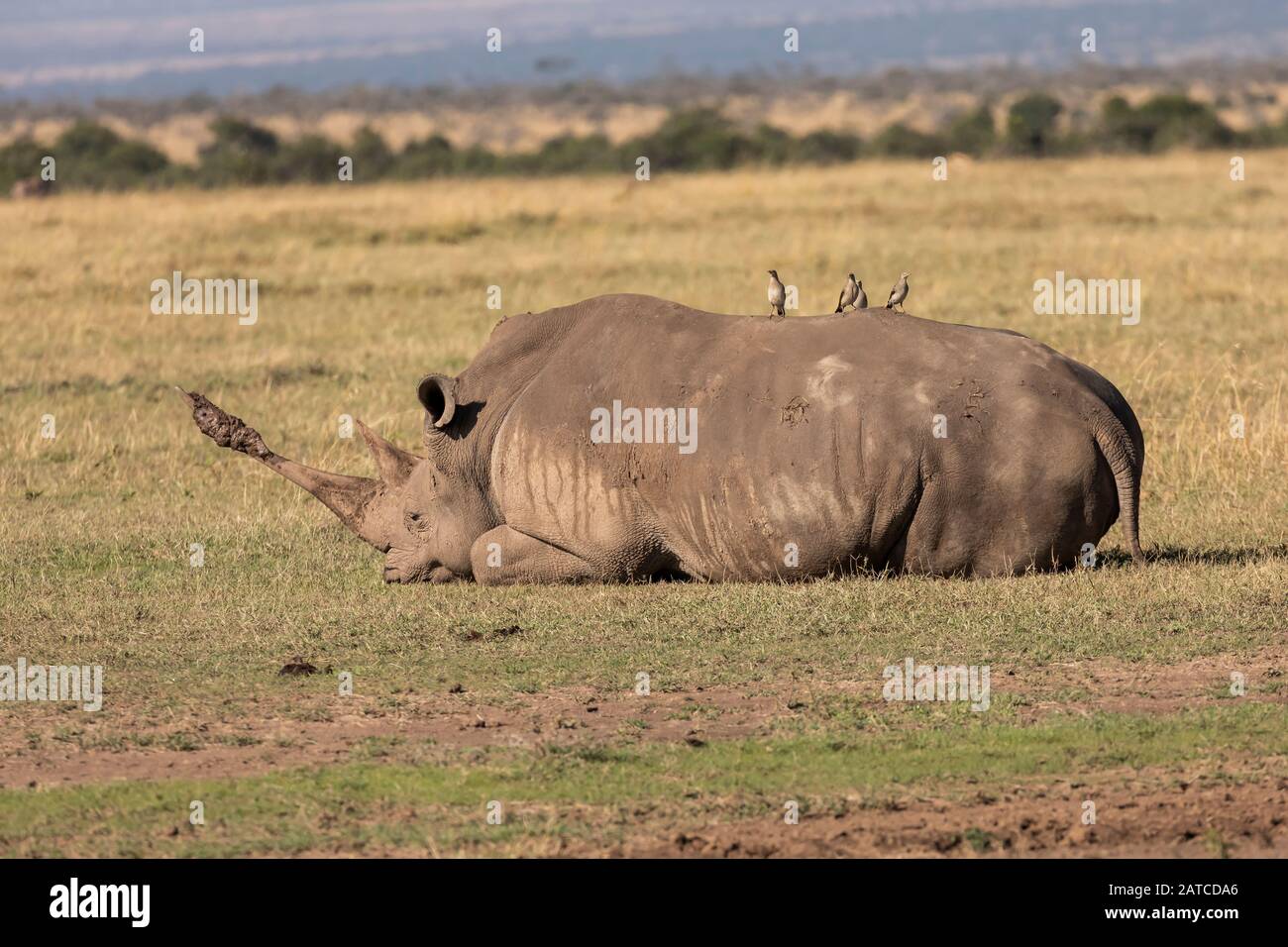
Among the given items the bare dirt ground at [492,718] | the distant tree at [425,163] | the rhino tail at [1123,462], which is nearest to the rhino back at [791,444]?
the rhino tail at [1123,462]

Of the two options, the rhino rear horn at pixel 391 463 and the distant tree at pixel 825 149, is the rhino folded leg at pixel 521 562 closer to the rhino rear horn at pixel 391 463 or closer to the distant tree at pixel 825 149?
the rhino rear horn at pixel 391 463

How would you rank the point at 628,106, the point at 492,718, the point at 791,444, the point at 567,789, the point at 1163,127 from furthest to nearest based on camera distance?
the point at 628,106 → the point at 1163,127 → the point at 791,444 → the point at 492,718 → the point at 567,789

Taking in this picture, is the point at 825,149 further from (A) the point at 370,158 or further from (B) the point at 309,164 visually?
(B) the point at 309,164

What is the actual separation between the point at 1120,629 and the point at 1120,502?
1.03 meters

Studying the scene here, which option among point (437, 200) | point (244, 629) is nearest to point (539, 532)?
point (244, 629)

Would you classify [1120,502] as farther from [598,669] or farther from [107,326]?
[107,326]

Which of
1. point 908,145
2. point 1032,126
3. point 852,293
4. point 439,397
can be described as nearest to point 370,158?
point 908,145

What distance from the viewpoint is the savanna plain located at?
22.3 feet

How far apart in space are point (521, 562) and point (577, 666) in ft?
5.38

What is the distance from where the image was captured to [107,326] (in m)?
20.7

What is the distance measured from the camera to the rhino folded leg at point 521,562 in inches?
407

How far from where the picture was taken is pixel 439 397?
10.7 meters

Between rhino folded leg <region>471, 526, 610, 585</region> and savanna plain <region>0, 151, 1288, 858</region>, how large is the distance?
0.17 meters

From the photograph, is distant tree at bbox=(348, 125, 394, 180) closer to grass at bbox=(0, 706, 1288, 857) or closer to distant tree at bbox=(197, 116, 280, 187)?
distant tree at bbox=(197, 116, 280, 187)
